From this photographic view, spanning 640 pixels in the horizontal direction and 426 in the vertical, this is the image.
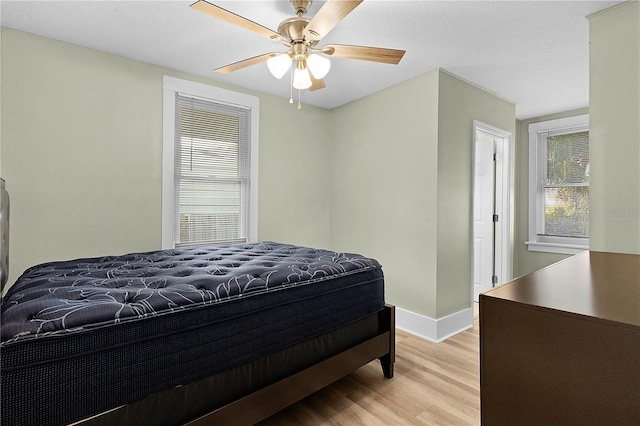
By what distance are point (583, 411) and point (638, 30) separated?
235 centimetres

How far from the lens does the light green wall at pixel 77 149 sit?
7.66 feet

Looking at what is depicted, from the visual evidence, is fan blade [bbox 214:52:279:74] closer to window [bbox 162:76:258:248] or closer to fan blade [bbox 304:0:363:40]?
fan blade [bbox 304:0:363:40]

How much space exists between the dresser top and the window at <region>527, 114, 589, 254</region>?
133 inches

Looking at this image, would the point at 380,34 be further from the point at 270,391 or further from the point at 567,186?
the point at 567,186

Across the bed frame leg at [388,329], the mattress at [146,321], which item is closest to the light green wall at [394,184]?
the bed frame leg at [388,329]

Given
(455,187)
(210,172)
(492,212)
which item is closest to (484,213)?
(492,212)

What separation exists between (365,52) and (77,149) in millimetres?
2330

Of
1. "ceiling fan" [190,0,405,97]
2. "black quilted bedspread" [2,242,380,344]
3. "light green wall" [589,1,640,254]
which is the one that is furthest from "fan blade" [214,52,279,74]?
"light green wall" [589,1,640,254]

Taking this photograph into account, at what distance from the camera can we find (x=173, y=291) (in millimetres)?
1399

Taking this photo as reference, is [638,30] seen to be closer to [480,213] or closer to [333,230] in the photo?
[480,213]

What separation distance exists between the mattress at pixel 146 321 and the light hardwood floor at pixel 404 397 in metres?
0.50

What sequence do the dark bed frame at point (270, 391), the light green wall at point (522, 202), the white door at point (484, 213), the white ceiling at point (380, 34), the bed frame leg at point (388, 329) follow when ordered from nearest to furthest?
the dark bed frame at point (270, 391)
the white ceiling at point (380, 34)
the bed frame leg at point (388, 329)
the white door at point (484, 213)
the light green wall at point (522, 202)

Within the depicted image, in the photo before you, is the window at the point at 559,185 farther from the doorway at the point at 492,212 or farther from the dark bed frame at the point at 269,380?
the dark bed frame at the point at 269,380

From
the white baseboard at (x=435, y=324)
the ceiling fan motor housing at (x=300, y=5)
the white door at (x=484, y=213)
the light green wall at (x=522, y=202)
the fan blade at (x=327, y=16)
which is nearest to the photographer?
the fan blade at (x=327, y=16)
